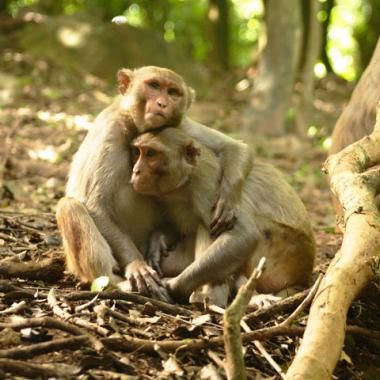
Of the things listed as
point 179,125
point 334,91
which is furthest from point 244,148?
point 334,91

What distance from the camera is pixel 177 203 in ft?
18.2

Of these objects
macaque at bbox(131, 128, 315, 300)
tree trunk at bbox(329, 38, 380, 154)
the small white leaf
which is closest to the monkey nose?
macaque at bbox(131, 128, 315, 300)

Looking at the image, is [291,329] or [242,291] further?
[291,329]

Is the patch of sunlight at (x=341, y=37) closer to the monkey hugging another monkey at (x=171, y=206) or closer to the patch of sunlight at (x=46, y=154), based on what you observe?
the patch of sunlight at (x=46, y=154)

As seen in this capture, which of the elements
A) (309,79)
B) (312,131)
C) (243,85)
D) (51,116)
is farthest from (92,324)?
(243,85)

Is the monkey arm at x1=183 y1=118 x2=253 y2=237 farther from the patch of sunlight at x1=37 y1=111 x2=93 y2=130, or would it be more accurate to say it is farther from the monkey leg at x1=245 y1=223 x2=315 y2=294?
the patch of sunlight at x1=37 y1=111 x2=93 y2=130

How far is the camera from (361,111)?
7.44 m

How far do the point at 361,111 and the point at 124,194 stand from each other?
295 centimetres

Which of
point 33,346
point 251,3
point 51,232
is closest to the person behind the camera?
point 33,346

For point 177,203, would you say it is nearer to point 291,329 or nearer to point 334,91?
point 291,329

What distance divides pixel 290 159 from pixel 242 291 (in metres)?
9.74

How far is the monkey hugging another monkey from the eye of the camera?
5242 mm

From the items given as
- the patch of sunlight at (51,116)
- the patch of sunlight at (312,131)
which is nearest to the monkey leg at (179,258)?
the patch of sunlight at (51,116)

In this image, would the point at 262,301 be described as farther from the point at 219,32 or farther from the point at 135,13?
the point at 135,13
